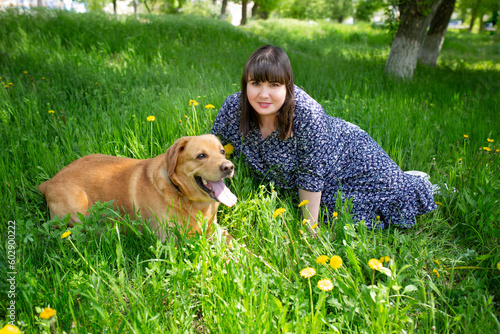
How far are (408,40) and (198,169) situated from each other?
6.80m

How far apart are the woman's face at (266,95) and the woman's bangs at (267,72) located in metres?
0.04

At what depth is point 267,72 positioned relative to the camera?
2.64 meters

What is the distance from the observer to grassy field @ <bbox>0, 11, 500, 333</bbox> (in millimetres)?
1799

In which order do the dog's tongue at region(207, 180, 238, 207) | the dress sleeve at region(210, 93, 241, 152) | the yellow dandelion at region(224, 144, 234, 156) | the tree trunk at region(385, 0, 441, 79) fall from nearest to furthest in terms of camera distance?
the dog's tongue at region(207, 180, 238, 207) < the dress sleeve at region(210, 93, 241, 152) < the yellow dandelion at region(224, 144, 234, 156) < the tree trunk at region(385, 0, 441, 79)

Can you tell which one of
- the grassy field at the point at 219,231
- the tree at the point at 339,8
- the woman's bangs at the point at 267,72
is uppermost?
the tree at the point at 339,8

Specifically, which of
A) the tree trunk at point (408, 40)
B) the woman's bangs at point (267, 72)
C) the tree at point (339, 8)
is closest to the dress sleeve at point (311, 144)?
the woman's bangs at point (267, 72)

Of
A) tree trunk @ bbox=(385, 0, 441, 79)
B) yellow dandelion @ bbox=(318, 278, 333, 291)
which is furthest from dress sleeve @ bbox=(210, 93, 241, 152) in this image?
tree trunk @ bbox=(385, 0, 441, 79)

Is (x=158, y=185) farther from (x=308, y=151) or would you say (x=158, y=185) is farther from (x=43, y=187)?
(x=308, y=151)

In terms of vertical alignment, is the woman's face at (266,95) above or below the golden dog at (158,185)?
above

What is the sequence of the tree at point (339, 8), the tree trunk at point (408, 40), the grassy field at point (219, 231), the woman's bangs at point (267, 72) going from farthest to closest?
the tree at point (339, 8), the tree trunk at point (408, 40), the woman's bangs at point (267, 72), the grassy field at point (219, 231)

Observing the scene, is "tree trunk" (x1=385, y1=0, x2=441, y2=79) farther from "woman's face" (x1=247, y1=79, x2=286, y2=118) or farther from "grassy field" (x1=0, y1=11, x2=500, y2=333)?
"woman's face" (x1=247, y1=79, x2=286, y2=118)

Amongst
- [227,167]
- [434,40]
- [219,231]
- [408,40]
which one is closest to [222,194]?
[227,167]

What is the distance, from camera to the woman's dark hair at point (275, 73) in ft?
8.71

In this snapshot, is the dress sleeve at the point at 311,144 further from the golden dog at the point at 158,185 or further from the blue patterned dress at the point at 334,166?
the golden dog at the point at 158,185
